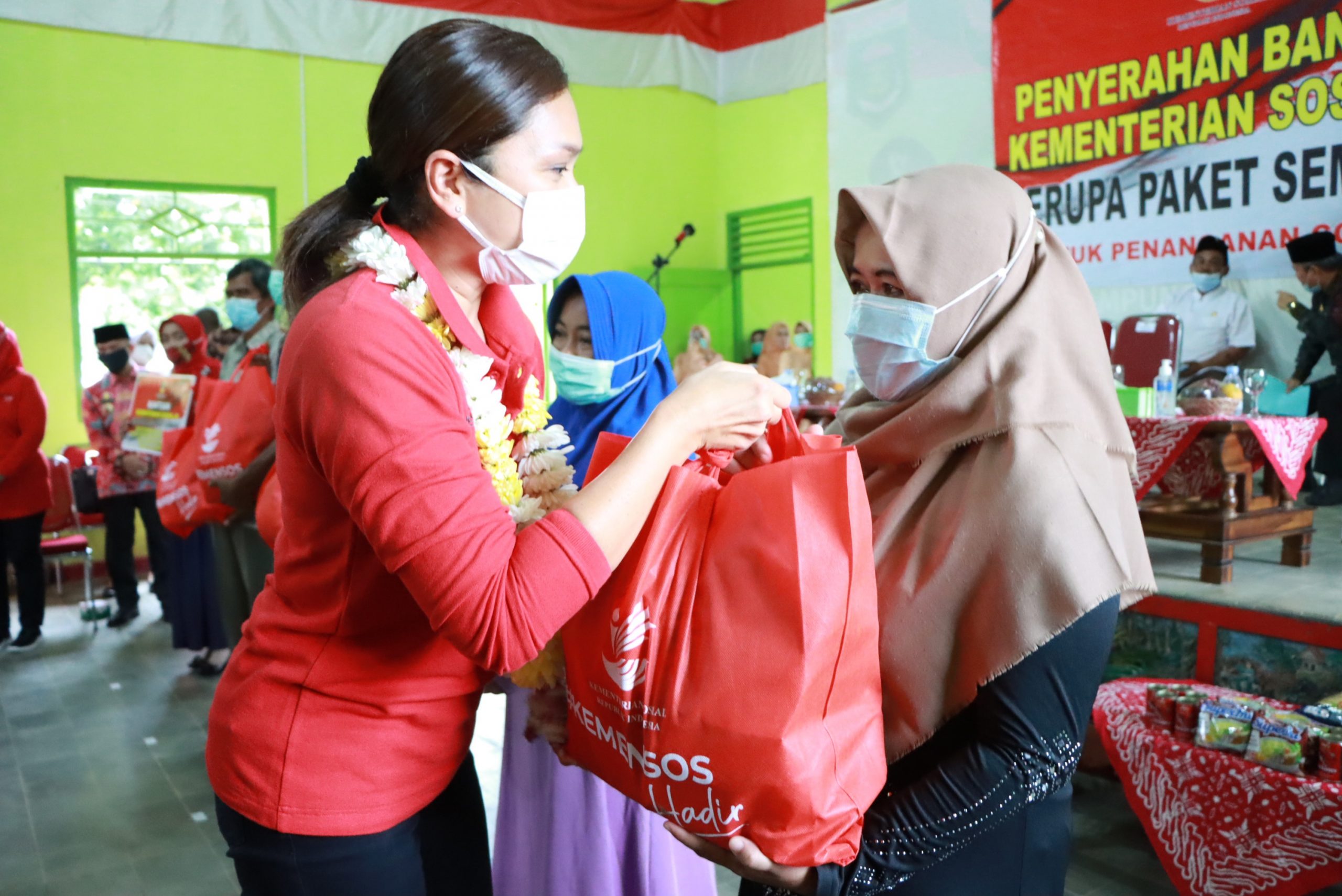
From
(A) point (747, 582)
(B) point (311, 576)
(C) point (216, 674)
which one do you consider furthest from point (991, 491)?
(C) point (216, 674)

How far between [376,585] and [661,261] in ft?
26.4

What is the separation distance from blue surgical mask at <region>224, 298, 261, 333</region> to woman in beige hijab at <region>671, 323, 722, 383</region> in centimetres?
283

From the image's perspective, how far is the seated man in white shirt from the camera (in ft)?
17.6

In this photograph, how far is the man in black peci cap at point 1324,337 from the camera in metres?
4.83

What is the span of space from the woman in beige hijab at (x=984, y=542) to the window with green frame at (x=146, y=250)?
676 centimetres

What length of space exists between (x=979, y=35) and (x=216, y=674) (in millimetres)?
5889

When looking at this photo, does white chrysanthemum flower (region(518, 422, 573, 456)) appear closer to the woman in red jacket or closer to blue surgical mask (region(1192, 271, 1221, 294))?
the woman in red jacket

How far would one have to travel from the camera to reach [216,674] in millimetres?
4566

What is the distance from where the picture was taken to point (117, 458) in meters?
5.14

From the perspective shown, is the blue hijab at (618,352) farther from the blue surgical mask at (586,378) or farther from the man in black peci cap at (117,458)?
the man in black peci cap at (117,458)

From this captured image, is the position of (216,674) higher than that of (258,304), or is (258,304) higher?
(258,304)

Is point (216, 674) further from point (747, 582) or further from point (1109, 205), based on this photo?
point (1109, 205)

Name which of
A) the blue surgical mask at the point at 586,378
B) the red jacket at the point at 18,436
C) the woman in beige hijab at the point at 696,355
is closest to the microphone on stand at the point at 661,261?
the woman in beige hijab at the point at 696,355

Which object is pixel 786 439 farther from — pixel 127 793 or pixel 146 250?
pixel 146 250
